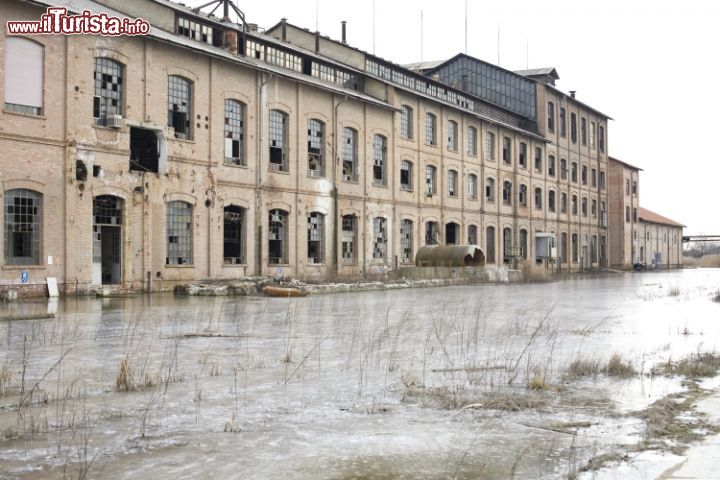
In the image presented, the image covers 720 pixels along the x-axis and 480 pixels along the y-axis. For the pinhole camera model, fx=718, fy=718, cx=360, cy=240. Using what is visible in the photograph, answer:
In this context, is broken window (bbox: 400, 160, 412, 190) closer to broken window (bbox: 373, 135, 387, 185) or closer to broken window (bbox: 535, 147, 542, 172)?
broken window (bbox: 373, 135, 387, 185)

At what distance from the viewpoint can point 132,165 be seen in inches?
946

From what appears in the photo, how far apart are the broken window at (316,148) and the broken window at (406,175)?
252 inches

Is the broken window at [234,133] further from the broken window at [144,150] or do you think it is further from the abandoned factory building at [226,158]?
the broken window at [144,150]

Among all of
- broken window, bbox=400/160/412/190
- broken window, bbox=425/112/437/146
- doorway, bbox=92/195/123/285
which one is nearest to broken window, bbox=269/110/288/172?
doorway, bbox=92/195/123/285

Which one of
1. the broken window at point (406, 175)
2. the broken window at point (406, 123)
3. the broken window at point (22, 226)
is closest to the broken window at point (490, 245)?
the broken window at point (406, 175)

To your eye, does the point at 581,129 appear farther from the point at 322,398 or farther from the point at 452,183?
the point at 322,398

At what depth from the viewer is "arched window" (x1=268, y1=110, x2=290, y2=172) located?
29656 millimetres

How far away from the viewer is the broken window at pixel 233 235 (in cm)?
2725

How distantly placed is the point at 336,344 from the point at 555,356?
3088 mm

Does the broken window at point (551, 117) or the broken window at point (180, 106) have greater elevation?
the broken window at point (551, 117)

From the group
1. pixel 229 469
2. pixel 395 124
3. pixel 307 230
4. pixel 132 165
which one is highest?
pixel 395 124

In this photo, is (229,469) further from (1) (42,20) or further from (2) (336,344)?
(1) (42,20)

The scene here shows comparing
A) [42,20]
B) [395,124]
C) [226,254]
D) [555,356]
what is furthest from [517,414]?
[395,124]

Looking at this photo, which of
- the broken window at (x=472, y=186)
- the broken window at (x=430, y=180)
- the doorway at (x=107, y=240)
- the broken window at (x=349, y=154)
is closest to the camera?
the doorway at (x=107, y=240)
